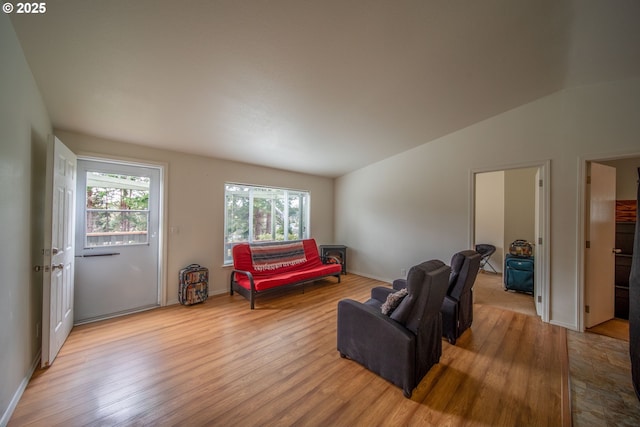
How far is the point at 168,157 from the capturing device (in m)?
3.48

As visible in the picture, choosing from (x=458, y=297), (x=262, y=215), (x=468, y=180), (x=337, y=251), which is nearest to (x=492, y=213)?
(x=468, y=180)

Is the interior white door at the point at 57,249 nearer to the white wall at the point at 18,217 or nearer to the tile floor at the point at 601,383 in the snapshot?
the white wall at the point at 18,217

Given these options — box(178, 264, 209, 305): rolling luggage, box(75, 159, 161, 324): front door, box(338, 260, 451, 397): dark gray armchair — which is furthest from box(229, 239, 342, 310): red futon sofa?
box(338, 260, 451, 397): dark gray armchair

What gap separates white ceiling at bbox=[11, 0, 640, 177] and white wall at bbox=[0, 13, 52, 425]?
9.5 inches

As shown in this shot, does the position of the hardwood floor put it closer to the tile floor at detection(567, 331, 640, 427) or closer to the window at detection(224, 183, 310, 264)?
the tile floor at detection(567, 331, 640, 427)

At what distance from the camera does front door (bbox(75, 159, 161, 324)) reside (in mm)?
2945

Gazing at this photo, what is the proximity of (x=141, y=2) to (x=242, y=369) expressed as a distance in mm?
2754

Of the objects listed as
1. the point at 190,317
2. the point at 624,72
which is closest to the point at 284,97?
the point at 190,317

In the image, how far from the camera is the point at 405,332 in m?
1.83

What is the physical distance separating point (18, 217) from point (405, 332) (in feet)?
9.88

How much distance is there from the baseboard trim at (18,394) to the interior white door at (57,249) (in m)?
0.09

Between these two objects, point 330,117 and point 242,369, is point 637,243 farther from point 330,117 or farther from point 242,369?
point 242,369

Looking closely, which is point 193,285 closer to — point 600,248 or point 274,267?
point 274,267

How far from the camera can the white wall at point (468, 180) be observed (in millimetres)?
2730
